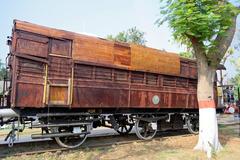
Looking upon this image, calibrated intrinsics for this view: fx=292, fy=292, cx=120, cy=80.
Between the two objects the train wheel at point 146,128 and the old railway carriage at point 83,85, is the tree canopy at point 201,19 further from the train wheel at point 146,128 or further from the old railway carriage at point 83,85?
the train wheel at point 146,128

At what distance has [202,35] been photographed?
8945mm

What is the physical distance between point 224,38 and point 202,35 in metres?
1.14

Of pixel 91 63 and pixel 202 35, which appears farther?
pixel 91 63

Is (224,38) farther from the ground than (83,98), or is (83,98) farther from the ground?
(224,38)

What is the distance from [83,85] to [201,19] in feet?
13.5

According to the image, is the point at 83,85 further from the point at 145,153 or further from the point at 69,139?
the point at 145,153

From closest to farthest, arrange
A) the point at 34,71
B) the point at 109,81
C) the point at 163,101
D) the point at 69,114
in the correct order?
the point at 34,71, the point at 69,114, the point at 109,81, the point at 163,101

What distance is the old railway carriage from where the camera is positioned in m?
8.38

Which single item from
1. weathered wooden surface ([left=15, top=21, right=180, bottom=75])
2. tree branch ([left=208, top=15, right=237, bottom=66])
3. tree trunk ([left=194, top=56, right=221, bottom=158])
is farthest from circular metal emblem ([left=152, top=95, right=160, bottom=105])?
tree branch ([left=208, top=15, right=237, bottom=66])

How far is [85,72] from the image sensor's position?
31.2 ft

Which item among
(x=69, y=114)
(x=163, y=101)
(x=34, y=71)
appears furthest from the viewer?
(x=163, y=101)

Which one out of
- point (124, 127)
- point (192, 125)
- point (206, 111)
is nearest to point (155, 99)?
point (124, 127)

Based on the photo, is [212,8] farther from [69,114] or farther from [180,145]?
[69,114]

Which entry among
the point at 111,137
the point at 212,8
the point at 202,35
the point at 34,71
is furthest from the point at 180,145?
the point at 34,71
